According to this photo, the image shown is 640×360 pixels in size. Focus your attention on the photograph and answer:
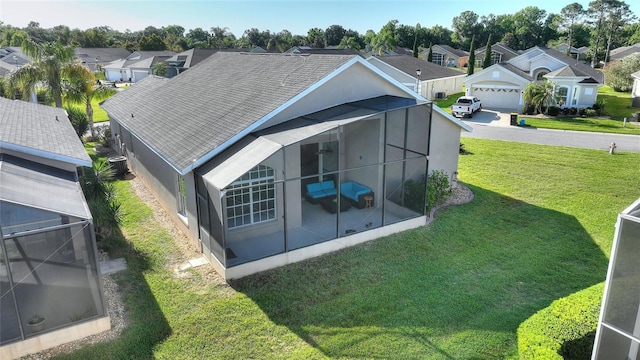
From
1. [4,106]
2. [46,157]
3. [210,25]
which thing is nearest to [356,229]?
[46,157]

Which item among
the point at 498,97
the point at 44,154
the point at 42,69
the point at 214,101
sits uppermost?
the point at 42,69

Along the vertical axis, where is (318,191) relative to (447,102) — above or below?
above

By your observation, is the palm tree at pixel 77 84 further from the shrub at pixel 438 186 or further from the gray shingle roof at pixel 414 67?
the gray shingle roof at pixel 414 67

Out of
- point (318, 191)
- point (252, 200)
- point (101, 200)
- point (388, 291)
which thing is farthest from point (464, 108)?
point (101, 200)

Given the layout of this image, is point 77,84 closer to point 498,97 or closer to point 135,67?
point 498,97

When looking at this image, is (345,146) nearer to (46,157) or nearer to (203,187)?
(203,187)

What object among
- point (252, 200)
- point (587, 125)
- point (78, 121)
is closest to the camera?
point (252, 200)
